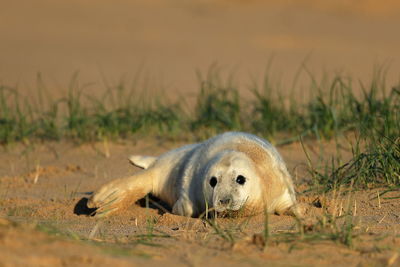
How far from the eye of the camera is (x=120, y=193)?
4.95 metres

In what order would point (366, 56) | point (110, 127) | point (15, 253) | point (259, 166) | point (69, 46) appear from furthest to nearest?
point (69, 46) < point (366, 56) < point (110, 127) < point (259, 166) < point (15, 253)

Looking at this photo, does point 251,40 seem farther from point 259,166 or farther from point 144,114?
point 259,166

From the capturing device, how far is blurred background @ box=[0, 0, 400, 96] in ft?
43.9

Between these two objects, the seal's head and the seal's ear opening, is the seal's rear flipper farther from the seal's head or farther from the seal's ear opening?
the seal's head

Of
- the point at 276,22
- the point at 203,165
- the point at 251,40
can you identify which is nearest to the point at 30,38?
the point at 251,40

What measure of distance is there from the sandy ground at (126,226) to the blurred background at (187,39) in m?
5.17

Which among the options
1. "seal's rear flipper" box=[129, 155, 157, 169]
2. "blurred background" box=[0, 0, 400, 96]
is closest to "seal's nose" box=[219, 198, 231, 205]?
"seal's rear flipper" box=[129, 155, 157, 169]

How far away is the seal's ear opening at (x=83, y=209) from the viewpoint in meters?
4.97

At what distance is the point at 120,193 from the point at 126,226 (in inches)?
25.8

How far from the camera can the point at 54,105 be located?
7.29m

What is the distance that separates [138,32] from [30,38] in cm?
232

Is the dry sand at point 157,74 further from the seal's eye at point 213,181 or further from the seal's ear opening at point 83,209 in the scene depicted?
the seal's eye at point 213,181

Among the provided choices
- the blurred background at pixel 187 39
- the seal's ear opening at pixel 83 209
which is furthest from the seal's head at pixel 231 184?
the blurred background at pixel 187 39

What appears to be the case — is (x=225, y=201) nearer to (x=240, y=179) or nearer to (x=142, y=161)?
(x=240, y=179)
